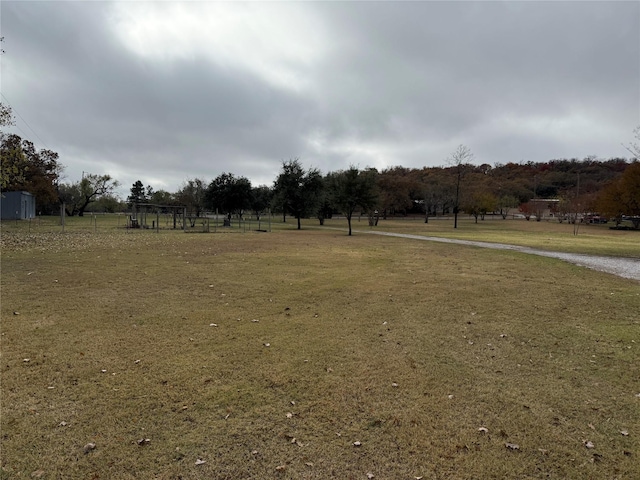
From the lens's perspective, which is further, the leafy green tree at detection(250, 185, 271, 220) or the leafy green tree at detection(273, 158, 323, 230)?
the leafy green tree at detection(250, 185, 271, 220)

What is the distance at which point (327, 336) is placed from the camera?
5.68m

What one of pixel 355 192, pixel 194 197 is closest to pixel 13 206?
pixel 194 197

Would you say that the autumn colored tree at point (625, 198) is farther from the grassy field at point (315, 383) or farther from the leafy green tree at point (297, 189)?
the grassy field at point (315, 383)

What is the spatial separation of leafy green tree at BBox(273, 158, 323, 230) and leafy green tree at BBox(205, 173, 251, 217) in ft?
22.8

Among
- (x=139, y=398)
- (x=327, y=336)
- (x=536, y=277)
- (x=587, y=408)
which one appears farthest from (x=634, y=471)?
(x=536, y=277)

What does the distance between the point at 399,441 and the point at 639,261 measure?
17.3 meters

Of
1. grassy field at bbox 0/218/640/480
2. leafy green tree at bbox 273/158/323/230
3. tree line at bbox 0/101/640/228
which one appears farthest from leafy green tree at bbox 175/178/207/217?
grassy field at bbox 0/218/640/480

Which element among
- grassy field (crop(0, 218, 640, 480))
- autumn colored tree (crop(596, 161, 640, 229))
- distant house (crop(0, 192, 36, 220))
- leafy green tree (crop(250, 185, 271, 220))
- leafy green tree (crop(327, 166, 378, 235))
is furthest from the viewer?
leafy green tree (crop(250, 185, 271, 220))

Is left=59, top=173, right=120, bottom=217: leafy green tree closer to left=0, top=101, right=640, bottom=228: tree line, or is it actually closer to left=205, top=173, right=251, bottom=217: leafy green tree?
left=0, top=101, right=640, bottom=228: tree line

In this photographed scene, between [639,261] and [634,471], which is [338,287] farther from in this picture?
[639,261]

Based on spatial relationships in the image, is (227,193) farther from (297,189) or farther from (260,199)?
(260,199)

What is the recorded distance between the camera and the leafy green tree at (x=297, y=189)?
40.6 metres

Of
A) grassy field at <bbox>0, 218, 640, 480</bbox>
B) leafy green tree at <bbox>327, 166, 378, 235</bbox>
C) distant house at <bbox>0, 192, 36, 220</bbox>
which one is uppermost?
leafy green tree at <bbox>327, 166, 378, 235</bbox>

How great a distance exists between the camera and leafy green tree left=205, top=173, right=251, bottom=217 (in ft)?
152
